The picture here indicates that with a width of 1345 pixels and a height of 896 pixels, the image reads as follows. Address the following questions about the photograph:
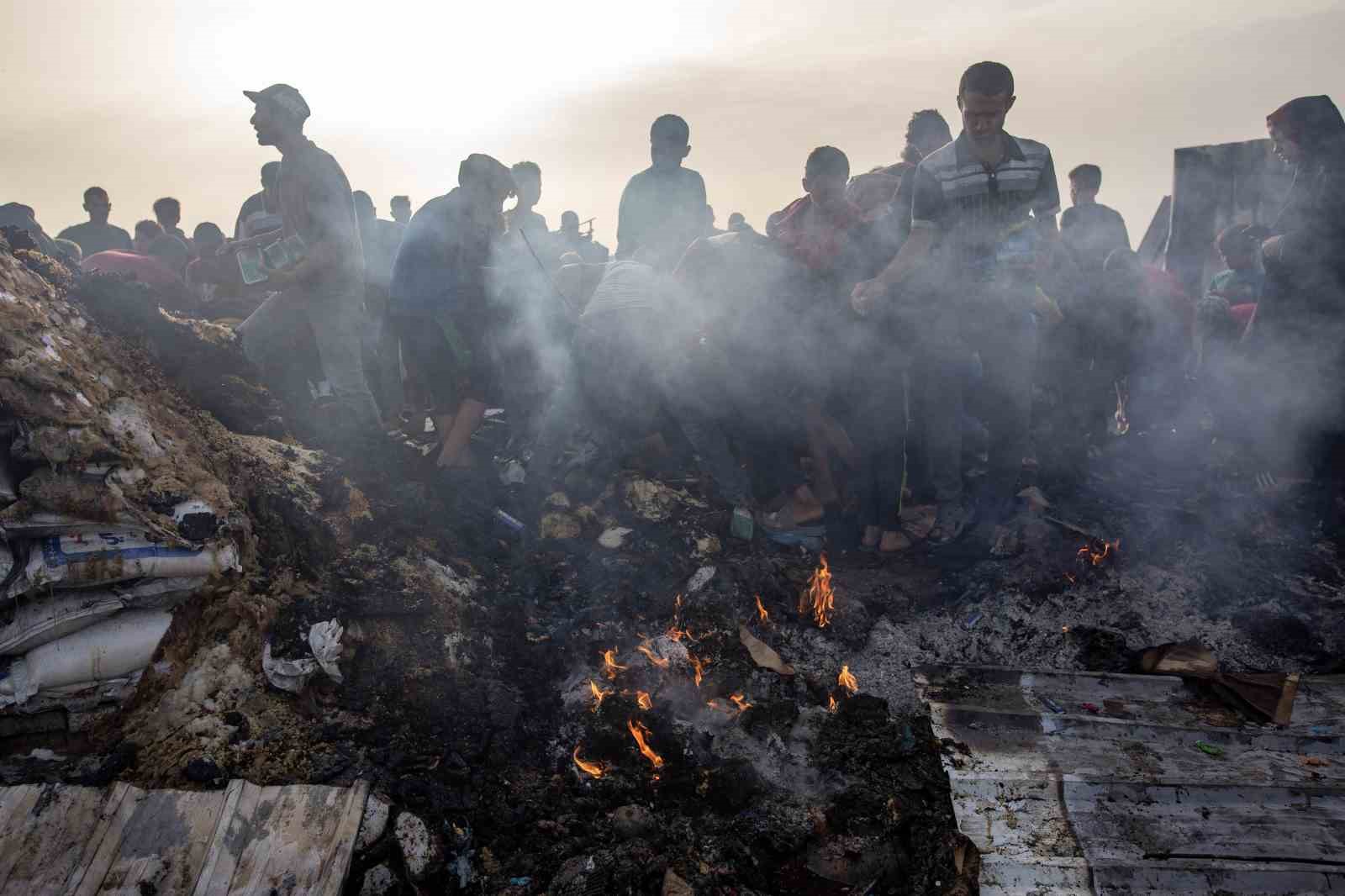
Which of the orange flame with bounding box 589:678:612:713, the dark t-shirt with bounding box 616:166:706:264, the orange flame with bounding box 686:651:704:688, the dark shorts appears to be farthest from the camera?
the dark t-shirt with bounding box 616:166:706:264

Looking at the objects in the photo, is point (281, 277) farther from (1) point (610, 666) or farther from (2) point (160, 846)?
(2) point (160, 846)

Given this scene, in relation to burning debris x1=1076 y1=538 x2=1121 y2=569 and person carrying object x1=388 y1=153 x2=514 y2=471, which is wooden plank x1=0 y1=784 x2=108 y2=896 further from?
burning debris x1=1076 y1=538 x2=1121 y2=569

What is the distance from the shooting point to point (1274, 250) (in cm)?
465

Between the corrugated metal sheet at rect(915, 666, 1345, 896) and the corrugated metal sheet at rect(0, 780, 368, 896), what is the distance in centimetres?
221

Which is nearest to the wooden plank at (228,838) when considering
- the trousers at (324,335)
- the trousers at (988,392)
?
the trousers at (324,335)

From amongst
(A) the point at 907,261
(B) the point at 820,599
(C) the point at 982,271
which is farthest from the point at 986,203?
(B) the point at 820,599

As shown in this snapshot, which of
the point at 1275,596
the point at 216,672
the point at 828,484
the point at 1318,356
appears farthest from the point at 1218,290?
the point at 216,672

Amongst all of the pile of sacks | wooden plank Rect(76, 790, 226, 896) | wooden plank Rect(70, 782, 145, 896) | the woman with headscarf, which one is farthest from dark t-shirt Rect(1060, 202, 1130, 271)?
wooden plank Rect(70, 782, 145, 896)

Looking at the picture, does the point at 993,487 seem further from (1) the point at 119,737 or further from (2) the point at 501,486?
(1) the point at 119,737

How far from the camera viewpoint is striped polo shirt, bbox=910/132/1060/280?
4.22 meters

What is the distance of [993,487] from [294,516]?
13.1 ft

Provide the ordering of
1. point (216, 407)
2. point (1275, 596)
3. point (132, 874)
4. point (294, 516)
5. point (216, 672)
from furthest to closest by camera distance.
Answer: point (216, 407), point (1275, 596), point (294, 516), point (216, 672), point (132, 874)

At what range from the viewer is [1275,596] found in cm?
411

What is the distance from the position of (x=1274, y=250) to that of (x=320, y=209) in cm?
598
